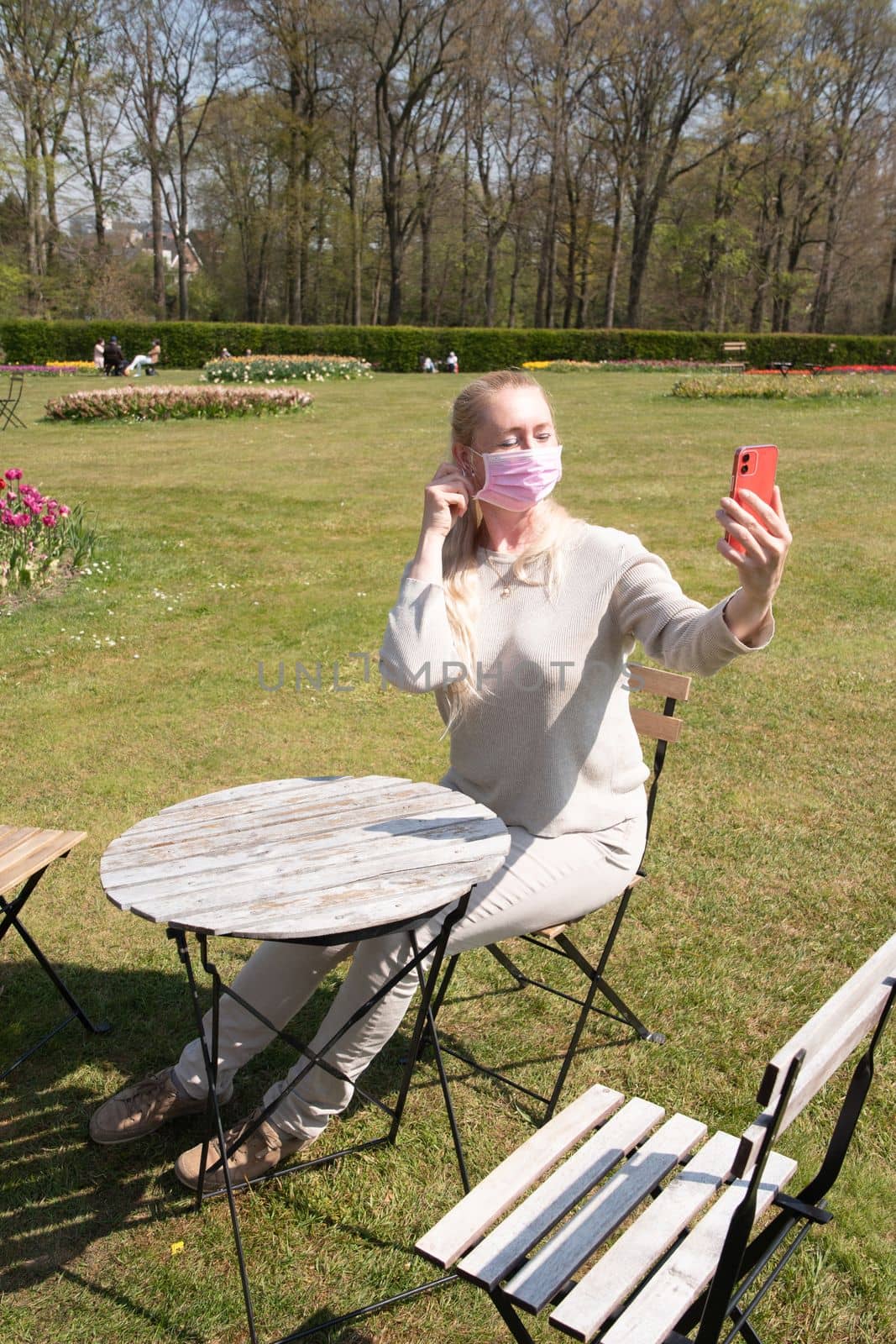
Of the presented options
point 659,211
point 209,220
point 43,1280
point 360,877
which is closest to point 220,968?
point 43,1280

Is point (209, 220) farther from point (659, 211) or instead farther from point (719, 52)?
point (719, 52)

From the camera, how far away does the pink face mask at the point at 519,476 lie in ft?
9.05

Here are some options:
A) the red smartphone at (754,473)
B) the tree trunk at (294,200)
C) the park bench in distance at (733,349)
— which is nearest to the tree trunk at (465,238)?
the tree trunk at (294,200)

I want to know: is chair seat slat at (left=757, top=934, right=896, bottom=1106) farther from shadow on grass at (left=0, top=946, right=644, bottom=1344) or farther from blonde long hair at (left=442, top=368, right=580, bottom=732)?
shadow on grass at (left=0, top=946, right=644, bottom=1344)

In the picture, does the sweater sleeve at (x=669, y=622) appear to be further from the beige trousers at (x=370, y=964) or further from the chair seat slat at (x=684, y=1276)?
the chair seat slat at (x=684, y=1276)

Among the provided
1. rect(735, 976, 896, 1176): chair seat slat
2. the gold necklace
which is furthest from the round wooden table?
rect(735, 976, 896, 1176): chair seat slat

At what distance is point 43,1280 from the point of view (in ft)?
7.77

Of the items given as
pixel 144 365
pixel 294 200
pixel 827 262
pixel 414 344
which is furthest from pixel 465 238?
pixel 144 365

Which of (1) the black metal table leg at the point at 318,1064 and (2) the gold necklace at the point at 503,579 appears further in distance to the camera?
(2) the gold necklace at the point at 503,579

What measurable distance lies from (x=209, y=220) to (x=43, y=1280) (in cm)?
6149

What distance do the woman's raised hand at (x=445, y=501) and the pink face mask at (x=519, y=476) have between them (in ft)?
0.16

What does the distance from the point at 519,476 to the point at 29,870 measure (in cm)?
171

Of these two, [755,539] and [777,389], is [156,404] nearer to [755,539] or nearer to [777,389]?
[777,389]

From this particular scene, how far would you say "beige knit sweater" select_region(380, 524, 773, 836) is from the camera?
263 centimetres
